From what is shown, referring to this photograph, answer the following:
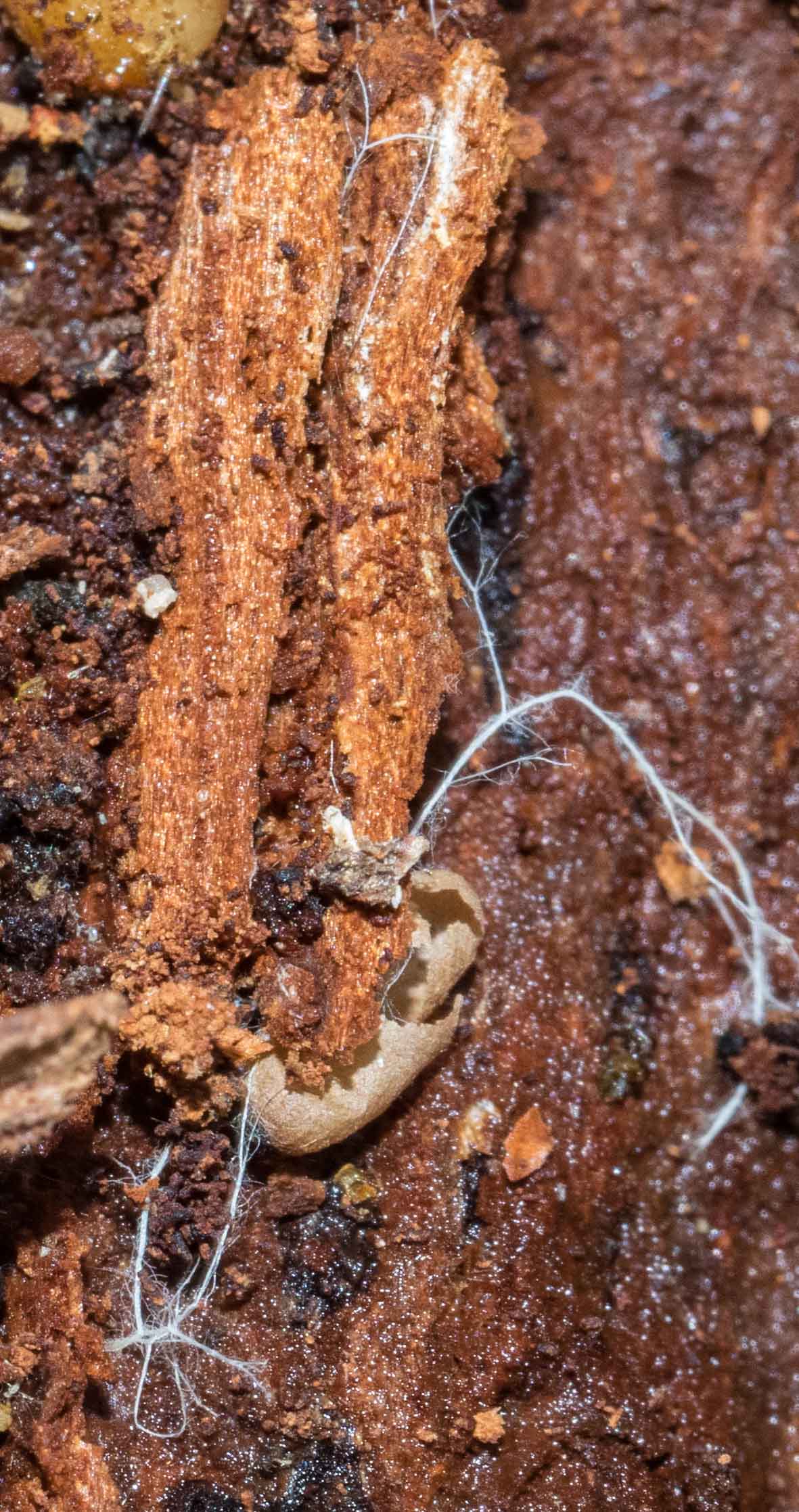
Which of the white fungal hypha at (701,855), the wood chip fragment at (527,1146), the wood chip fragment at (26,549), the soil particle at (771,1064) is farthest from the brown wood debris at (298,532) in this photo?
the soil particle at (771,1064)

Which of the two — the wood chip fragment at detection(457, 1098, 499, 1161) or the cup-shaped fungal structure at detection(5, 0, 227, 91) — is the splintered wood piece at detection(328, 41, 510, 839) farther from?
the wood chip fragment at detection(457, 1098, 499, 1161)

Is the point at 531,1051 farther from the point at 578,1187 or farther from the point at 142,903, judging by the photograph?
the point at 142,903

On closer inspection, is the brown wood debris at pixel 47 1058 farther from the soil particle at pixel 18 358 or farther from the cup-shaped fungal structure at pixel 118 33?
the cup-shaped fungal structure at pixel 118 33

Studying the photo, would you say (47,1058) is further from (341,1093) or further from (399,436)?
(399,436)

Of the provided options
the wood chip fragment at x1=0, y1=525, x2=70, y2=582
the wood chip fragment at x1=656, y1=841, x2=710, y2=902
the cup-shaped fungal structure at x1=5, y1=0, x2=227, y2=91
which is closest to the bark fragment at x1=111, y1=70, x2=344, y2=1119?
the wood chip fragment at x1=0, y1=525, x2=70, y2=582

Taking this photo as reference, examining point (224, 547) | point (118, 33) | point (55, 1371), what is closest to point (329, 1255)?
point (55, 1371)

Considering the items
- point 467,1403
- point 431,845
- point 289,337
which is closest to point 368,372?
point 289,337

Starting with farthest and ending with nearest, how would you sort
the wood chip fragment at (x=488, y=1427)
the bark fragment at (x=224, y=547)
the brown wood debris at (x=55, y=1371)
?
1. the wood chip fragment at (x=488, y=1427)
2. the bark fragment at (x=224, y=547)
3. the brown wood debris at (x=55, y=1371)
